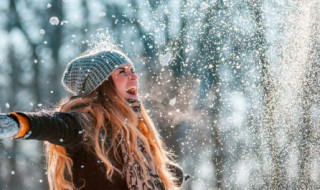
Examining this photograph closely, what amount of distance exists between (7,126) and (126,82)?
1065 mm

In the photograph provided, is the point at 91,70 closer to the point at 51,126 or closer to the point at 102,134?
the point at 102,134

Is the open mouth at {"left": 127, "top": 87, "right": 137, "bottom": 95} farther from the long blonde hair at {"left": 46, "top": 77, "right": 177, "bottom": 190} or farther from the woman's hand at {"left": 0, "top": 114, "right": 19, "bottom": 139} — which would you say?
the woman's hand at {"left": 0, "top": 114, "right": 19, "bottom": 139}

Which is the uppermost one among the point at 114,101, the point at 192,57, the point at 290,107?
the point at 290,107

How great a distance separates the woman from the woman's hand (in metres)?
0.11

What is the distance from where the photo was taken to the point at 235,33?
16.9 meters

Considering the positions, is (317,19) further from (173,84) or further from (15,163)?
(15,163)

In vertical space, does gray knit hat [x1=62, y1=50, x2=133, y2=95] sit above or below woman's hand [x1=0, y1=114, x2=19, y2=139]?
above

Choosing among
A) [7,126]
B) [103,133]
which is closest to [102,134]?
[103,133]

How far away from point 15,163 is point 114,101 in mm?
11472

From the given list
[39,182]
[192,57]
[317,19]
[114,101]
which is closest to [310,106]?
[317,19]

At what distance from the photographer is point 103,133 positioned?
8.90 ft

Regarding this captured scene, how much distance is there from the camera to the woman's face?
2.99 meters

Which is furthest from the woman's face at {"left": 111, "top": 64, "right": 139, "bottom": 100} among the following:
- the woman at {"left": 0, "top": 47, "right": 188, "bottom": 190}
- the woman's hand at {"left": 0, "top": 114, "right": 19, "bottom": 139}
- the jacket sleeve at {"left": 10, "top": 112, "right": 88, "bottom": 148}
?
the woman's hand at {"left": 0, "top": 114, "right": 19, "bottom": 139}

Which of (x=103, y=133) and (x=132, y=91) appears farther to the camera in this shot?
(x=132, y=91)
